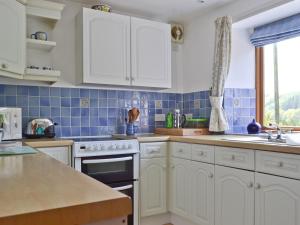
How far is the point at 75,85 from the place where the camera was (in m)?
2.91

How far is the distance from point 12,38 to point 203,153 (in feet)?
5.89

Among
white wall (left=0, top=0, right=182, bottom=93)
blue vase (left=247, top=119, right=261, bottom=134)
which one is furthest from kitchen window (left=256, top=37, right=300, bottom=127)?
white wall (left=0, top=0, right=182, bottom=93)

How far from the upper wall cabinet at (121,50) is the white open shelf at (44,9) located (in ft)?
0.82

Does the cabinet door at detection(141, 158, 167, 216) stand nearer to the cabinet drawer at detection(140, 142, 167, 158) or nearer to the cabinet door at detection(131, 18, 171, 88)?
the cabinet drawer at detection(140, 142, 167, 158)

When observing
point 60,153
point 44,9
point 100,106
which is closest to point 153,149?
point 100,106

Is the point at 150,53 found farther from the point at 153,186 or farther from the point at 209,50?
the point at 153,186

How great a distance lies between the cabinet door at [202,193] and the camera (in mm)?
2279

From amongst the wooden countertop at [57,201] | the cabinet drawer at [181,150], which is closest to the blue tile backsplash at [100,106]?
the cabinet drawer at [181,150]

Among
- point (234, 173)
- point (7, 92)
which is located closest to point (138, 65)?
point (7, 92)

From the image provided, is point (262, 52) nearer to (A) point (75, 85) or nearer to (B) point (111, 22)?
(B) point (111, 22)

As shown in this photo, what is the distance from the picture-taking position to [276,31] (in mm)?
2711

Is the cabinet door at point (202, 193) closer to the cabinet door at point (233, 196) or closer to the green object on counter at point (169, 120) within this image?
the cabinet door at point (233, 196)

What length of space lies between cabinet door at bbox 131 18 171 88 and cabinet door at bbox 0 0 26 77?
105 centimetres

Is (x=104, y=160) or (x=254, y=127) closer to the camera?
(x=104, y=160)
